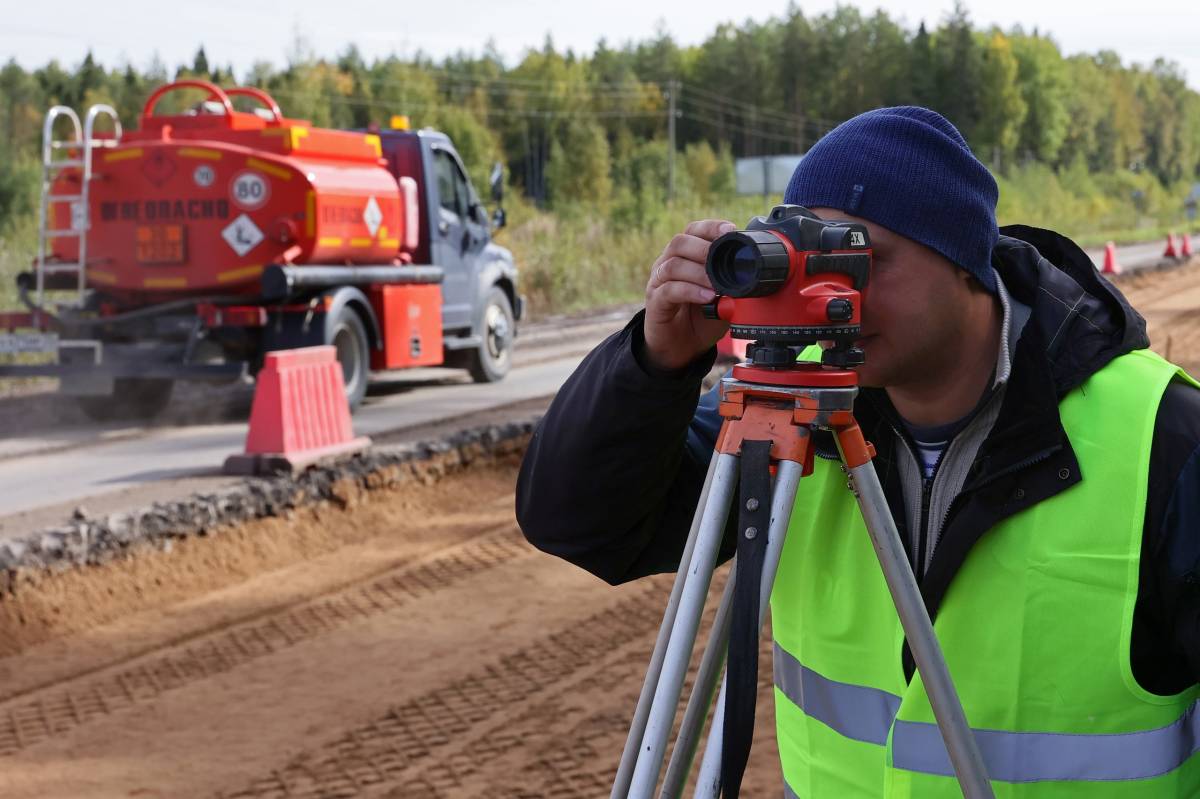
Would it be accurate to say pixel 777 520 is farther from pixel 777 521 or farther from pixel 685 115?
pixel 685 115

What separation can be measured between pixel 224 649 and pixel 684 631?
4.48 metres

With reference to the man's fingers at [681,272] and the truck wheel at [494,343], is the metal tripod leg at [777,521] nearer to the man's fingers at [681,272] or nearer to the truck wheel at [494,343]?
the man's fingers at [681,272]

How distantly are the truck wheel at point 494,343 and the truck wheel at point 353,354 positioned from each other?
2.09 metres

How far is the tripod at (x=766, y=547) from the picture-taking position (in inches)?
65.9

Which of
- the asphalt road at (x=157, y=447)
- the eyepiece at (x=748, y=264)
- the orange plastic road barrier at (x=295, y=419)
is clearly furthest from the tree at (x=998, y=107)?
the eyepiece at (x=748, y=264)

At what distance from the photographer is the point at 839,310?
1.65 metres

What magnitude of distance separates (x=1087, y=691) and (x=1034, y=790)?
0.16 metres

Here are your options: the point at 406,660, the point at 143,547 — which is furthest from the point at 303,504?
the point at 406,660

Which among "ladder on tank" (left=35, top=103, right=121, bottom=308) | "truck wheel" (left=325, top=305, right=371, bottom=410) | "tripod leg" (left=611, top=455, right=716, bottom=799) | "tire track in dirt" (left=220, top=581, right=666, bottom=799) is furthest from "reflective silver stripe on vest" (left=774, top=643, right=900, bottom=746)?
"ladder on tank" (left=35, top=103, right=121, bottom=308)

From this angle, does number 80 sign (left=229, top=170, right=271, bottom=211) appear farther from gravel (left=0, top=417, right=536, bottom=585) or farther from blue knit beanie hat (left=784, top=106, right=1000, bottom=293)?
blue knit beanie hat (left=784, top=106, right=1000, bottom=293)

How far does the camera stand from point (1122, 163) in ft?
372

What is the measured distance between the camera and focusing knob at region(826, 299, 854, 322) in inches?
65.1

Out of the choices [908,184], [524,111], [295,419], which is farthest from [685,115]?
[908,184]

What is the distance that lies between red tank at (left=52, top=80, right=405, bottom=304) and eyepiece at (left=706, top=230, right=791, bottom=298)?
9.65 m
